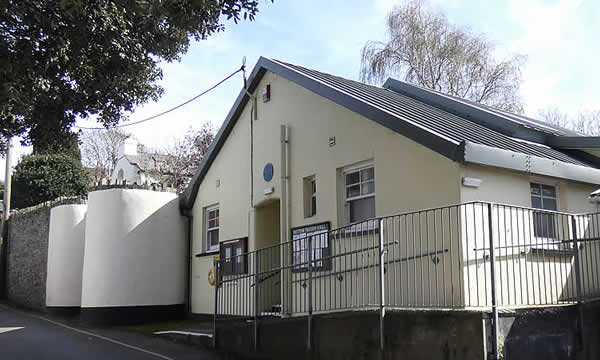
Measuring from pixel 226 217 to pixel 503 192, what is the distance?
7906 mm

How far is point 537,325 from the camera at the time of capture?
750 cm

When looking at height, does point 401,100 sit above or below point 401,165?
above

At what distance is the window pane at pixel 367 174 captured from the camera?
1146 cm

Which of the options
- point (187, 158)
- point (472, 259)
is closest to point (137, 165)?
point (187, 158)

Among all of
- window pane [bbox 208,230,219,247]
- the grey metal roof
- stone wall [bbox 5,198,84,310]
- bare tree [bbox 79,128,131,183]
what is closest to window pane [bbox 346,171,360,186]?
the grey metal roof

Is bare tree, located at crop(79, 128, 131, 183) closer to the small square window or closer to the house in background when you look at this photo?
the house in background

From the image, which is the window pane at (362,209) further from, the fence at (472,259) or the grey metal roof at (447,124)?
the grey metal roof at (447,124)

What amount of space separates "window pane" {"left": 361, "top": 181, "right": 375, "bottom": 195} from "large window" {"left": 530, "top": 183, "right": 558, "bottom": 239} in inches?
111

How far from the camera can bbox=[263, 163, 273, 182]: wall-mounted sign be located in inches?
552

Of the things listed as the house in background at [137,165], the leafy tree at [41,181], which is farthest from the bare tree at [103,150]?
the leafy tree at [41,181]

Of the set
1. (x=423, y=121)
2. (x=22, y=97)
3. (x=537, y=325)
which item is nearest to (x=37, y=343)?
(x=22, y=97)

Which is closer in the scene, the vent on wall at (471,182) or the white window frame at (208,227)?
the vent on wall at (471,182)

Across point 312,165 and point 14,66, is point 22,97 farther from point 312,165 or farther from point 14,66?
point 312,165

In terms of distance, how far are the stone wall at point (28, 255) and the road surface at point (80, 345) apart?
14.1 feet
